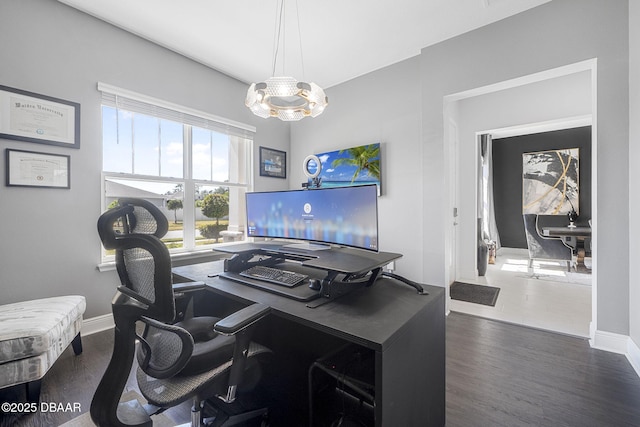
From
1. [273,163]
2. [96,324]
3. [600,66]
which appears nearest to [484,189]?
[600,66]

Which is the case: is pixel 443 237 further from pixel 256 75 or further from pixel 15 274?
pixel 15 274

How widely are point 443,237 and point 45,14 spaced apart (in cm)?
421

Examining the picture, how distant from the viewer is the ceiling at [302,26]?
238cm

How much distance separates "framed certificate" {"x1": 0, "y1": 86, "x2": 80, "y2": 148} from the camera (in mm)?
2047

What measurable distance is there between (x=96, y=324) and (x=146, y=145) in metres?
1.84

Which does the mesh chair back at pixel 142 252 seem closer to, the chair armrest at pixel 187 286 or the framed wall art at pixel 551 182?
the chair armrest at pixel 187 286

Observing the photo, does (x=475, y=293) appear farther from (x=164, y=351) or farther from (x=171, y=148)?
→ (x=171, y=148)

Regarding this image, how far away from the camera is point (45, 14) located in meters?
2.22

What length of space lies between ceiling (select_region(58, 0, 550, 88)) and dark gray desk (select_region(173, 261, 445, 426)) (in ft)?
8.18

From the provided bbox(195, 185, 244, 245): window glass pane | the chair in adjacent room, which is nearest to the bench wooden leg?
bbox(195, 185, 244, 245): window glass pane

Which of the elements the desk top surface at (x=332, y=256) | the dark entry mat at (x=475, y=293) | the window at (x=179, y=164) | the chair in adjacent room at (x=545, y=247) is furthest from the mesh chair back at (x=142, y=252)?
the chair in adjacent room at (x=545, y=247)

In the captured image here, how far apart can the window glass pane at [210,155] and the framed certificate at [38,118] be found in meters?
1.13

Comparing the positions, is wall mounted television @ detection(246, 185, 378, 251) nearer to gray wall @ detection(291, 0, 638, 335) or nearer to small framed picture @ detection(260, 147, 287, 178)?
gray wall @ detection(291, 0, 638, 335)

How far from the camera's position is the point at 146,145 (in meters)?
2.88
